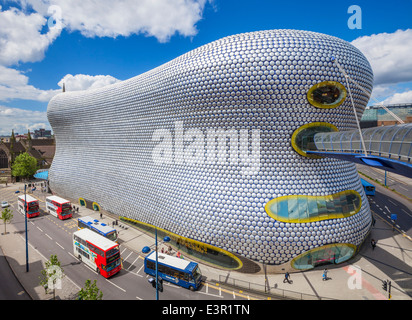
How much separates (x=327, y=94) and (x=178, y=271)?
1960 cm

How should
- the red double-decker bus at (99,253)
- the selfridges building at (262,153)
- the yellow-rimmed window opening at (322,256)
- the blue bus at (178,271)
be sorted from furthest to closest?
the yellow-rimmed window opening at (322,256)
the selfridges building at (262,153)
the red double-decker bus at (99,253)
the blue bus at (178,271)

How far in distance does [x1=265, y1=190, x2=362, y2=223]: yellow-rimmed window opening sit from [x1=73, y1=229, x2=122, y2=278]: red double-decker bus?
1385 cm

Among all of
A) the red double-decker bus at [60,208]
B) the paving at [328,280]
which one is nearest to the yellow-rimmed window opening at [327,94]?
the paving at [328,280]

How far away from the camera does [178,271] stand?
1644 cm

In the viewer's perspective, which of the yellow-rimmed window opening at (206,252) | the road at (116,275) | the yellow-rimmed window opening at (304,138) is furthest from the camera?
the yellow-rimmed window opening at (206,252)

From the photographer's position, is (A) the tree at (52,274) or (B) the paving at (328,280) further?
(B) the paving at (328,280)

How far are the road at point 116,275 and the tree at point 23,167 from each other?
117ft

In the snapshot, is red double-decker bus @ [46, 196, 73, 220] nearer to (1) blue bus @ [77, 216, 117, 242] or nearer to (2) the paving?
(1) blue bus @ [77, 216, 117, 242]

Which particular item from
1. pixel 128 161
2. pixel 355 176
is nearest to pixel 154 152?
pixel 128 161

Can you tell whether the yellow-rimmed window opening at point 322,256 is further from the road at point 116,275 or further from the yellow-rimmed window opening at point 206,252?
the road at point 116,275

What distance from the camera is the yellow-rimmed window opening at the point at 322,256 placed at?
17953 millimetres

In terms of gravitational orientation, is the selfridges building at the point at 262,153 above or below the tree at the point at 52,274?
above

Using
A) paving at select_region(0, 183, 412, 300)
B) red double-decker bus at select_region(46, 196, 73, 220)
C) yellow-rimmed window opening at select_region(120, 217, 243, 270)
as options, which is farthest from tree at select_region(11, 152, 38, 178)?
yellow-rimmed window opening at select_region(120, 217, 243, 270)

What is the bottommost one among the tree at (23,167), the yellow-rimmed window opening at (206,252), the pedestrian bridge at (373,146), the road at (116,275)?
the road at (116,275)
